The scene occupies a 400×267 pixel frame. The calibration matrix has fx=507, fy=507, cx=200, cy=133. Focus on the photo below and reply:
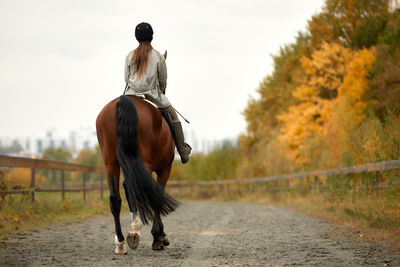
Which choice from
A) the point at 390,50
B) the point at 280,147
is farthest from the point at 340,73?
the point at 280,147

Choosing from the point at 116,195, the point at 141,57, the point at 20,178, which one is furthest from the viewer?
the point at 20,178

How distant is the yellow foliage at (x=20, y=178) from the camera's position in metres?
9.40

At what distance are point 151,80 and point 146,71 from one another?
12cm

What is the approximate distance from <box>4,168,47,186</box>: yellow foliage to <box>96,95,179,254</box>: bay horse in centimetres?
420

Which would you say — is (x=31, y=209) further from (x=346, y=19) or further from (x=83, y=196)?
(x=346, y=19)

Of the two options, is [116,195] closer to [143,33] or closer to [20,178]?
[143,33]

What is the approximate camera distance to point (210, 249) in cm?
586

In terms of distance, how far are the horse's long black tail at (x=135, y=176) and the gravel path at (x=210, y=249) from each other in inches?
20.6

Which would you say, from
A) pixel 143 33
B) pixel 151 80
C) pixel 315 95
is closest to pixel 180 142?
pixel 151 80

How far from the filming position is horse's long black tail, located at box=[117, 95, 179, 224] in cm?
526

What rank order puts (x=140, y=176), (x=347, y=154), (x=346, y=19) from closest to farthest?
(x=140, y=176), (x=347, y=154), (x=346, y=19)

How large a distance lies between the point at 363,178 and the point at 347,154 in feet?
5.55

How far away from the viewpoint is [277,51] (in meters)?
38.5

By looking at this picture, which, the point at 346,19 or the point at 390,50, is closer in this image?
the point at 390,50
